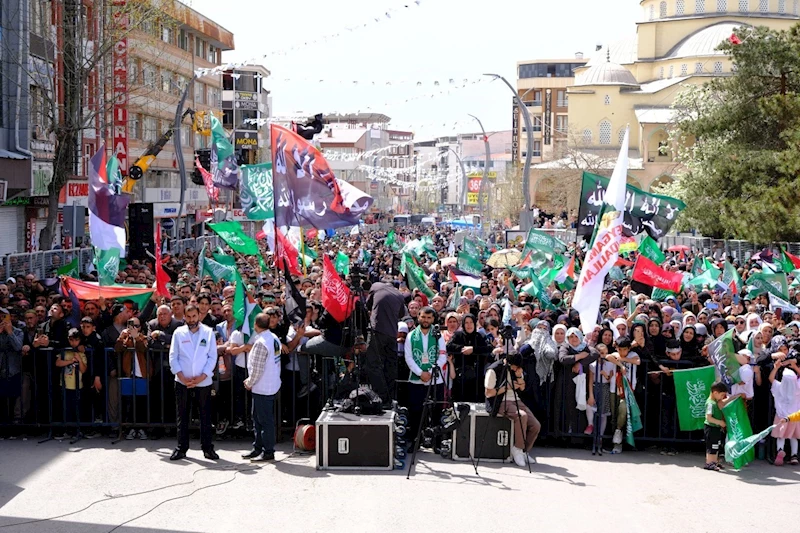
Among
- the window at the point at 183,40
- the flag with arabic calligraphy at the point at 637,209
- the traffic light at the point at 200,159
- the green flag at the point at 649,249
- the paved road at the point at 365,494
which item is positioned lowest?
the paved road at the point at 365,494

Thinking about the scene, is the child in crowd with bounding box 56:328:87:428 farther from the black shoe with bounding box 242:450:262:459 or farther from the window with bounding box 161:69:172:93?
the window with bounding box 161:69:172:93

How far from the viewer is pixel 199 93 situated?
2504 inches

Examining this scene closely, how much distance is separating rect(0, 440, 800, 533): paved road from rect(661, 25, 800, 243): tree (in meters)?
23.0

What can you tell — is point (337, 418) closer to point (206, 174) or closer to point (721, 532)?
point (721, 532)

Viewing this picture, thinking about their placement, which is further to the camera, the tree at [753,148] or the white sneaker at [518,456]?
the tree at [753,148]

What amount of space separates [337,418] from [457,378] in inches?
73.0

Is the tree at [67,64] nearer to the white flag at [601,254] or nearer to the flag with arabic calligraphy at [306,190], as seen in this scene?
the flag with arabic calligraphy at [306,190]

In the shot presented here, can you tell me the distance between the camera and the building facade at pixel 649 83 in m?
81.9

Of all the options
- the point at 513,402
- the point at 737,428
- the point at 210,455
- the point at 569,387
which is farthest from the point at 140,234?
the point at 737,428

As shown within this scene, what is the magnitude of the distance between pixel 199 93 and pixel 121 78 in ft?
114

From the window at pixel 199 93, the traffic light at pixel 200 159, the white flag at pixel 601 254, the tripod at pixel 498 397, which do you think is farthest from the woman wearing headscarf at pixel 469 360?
the window at pixel 199 93

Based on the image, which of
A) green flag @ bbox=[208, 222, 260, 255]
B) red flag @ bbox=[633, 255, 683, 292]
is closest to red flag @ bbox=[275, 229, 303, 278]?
green flag @ bbox=[208, 222, 260, 255]

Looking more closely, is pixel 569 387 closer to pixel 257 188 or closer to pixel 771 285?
pixel 771 285

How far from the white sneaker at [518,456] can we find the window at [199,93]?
53.9 meters
